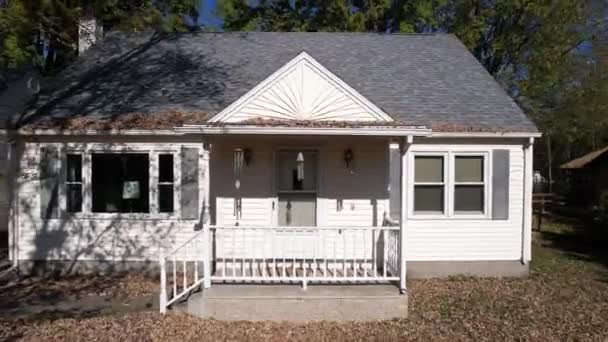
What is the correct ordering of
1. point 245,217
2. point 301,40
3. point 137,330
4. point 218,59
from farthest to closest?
point 301,40 → point 218,59 → point 245,217 → point 137,330

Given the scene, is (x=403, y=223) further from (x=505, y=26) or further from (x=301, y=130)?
(x=505, y=26)

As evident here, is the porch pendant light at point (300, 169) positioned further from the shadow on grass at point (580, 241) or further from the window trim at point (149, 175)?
the shadow on grass at point (580, 241)

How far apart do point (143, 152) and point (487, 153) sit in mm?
6936

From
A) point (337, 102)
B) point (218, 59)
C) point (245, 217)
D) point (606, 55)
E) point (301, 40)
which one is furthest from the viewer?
point (606, 55)

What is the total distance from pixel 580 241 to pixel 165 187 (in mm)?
12572

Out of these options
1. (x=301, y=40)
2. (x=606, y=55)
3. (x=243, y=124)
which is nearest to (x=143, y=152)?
(x=243, y=124)

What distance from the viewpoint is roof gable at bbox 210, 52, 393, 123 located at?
746 cm

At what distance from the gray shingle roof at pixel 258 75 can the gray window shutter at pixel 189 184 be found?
3.23 feet

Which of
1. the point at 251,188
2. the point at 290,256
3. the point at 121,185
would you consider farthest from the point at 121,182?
the point at 290,256

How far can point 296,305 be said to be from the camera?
6.71 m

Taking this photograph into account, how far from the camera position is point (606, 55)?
26.5 metres

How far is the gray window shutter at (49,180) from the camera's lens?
8938 millimetres

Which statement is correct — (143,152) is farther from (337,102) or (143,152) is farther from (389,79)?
(389,79)

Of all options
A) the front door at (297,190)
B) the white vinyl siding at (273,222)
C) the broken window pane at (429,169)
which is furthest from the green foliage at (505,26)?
the front door at (297,190)
